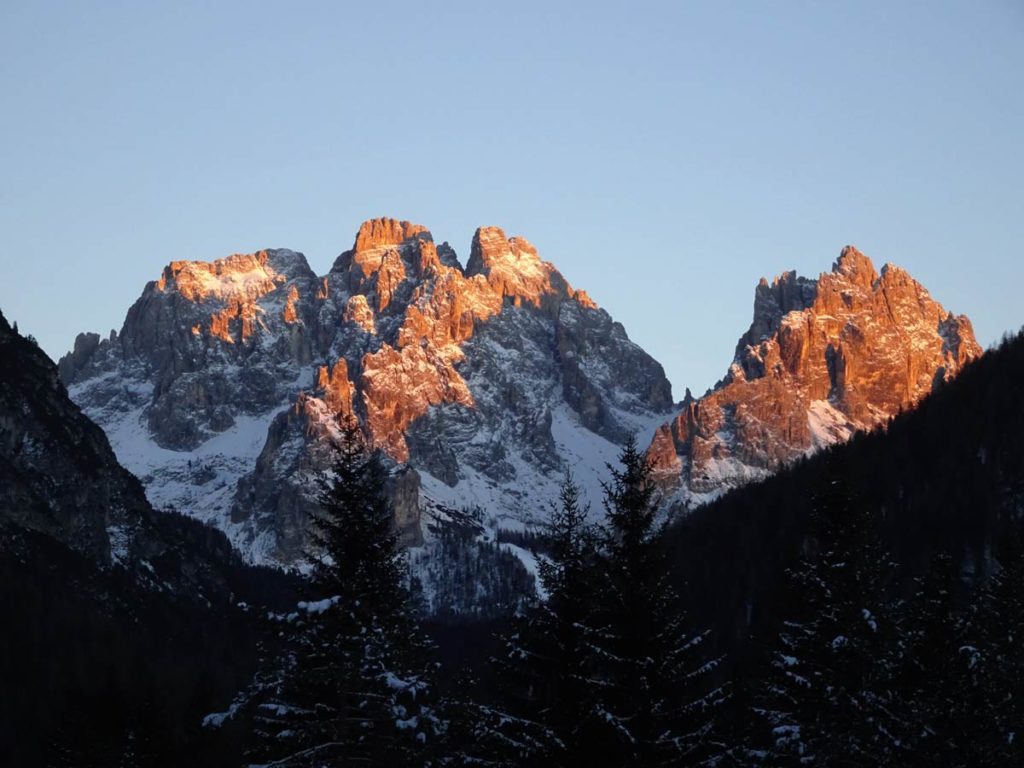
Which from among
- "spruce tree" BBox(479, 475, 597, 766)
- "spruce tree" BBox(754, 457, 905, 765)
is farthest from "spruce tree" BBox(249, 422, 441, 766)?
"spruce tree" BBox(754, 457, 905, 765)

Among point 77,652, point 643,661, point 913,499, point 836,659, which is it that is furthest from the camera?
point 913,499

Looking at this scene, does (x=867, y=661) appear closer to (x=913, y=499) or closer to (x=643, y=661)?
(x=643, y=661)

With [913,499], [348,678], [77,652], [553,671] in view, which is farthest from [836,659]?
[77,652]

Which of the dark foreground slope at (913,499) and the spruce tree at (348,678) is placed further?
the dark foreground slope at (913,499)

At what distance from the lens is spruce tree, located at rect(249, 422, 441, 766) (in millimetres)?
33531

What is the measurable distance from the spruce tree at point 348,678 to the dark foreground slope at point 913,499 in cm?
10024

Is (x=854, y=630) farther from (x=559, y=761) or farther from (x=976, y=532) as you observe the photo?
(x=976, y=532)

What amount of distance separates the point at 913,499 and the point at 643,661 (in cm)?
12262

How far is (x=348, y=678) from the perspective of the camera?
3388cm

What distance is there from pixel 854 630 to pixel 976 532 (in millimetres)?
103197

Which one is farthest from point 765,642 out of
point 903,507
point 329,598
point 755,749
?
point 903,507

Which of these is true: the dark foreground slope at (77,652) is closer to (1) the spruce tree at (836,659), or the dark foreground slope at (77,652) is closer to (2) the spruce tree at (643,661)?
(2) the spruce tree at (643,661)

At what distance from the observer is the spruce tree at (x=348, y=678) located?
33.5 m

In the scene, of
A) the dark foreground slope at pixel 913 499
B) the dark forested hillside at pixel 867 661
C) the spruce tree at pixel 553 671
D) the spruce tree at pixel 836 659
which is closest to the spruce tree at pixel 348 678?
the spruce tree at pixel 553 671
